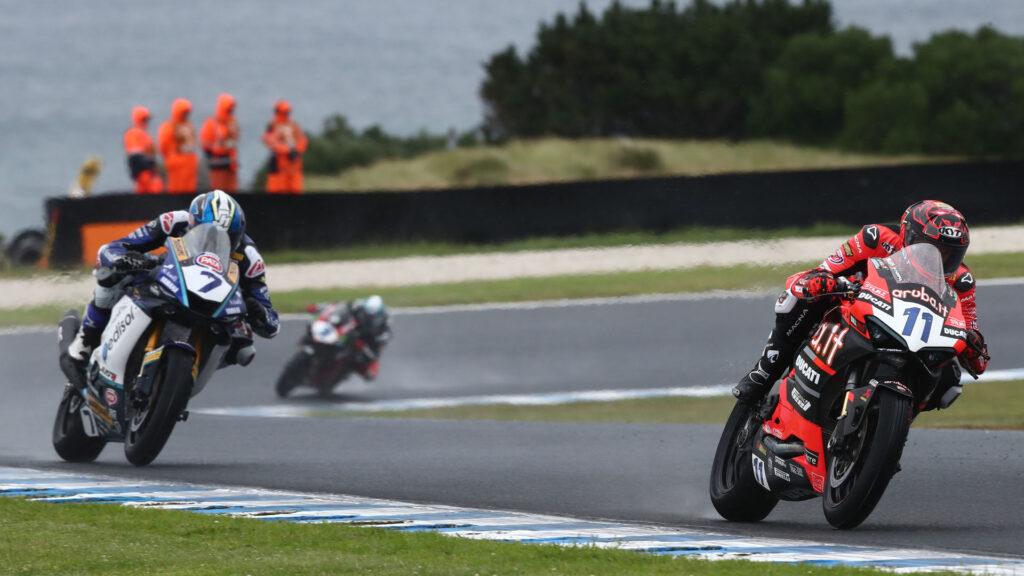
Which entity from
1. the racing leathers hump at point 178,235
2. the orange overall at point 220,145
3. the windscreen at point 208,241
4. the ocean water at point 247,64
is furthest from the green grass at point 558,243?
the ocean water at point 247,64

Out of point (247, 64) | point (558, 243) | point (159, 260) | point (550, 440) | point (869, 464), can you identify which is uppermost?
point (247, 64)

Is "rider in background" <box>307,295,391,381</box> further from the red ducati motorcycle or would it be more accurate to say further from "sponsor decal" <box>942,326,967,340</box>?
"sponsor decal" <box>942,326,967,340</box>

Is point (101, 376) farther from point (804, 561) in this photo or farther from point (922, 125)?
point (922, 125)

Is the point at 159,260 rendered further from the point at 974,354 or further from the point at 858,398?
the point at 974,354

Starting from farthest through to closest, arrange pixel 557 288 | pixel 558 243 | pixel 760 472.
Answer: pixel 558 243 → pixel 557 288 → pixel 760 472

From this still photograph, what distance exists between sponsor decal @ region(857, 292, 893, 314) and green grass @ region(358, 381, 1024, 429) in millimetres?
5763

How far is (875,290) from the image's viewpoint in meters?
6.46

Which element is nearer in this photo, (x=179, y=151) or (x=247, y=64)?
(x=179, y=151)

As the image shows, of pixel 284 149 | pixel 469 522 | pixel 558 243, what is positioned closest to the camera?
pixel 469 522

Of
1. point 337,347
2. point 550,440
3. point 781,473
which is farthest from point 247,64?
point 781,473

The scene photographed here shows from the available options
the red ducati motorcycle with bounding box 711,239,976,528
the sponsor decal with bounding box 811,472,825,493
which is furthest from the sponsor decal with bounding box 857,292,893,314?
Result: the sponsor decal with bounding box 811,472,825,493

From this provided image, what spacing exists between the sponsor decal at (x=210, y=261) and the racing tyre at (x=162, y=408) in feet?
1.66

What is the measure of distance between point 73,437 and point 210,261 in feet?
5.15

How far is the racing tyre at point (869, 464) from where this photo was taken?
6.08 metres
